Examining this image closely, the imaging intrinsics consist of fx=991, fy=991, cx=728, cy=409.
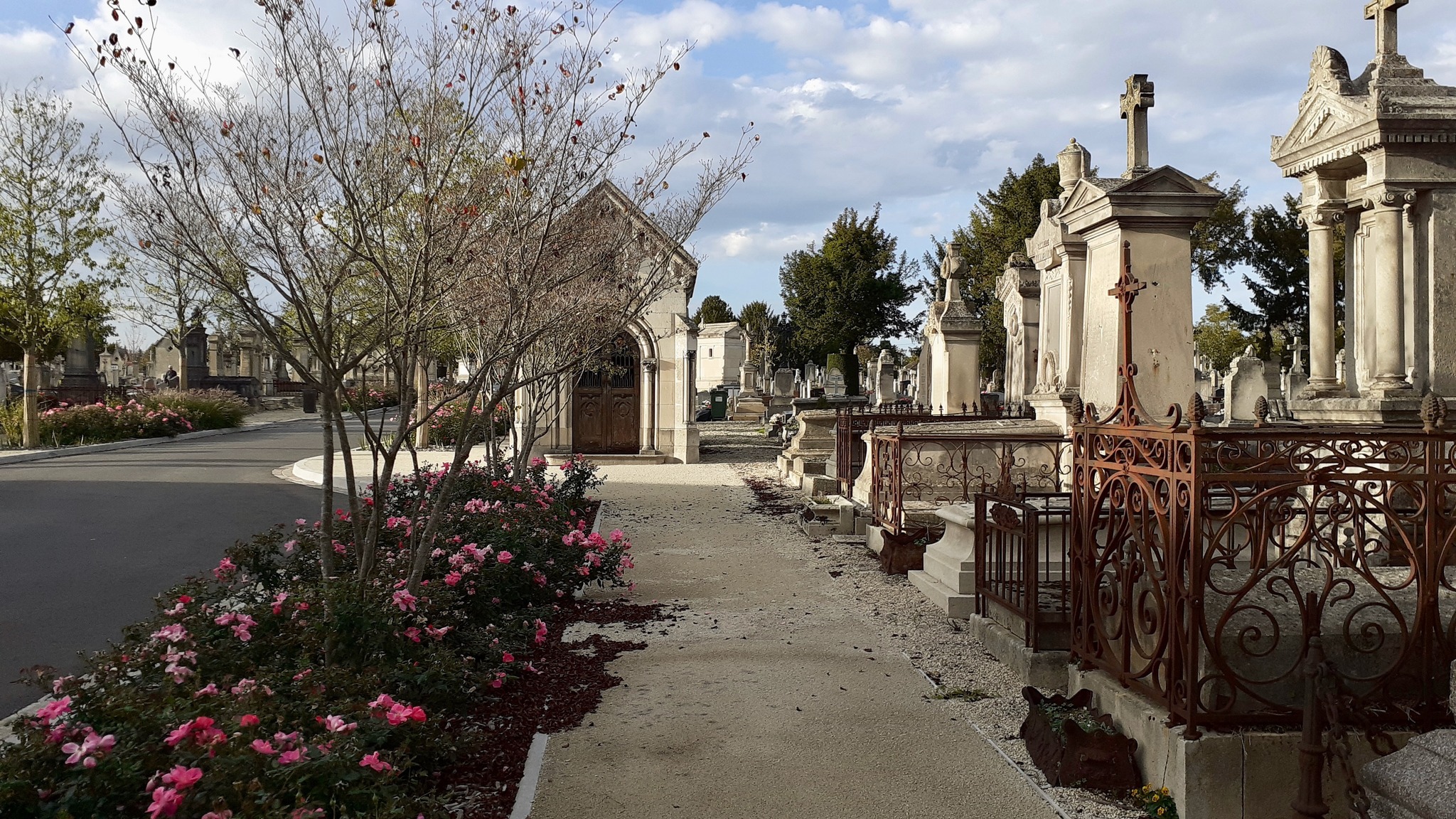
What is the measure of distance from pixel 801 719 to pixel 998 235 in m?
44.0

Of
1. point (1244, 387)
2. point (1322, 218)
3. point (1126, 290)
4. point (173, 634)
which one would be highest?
point (1322, 218)

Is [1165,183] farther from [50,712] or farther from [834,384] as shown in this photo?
[834,384]

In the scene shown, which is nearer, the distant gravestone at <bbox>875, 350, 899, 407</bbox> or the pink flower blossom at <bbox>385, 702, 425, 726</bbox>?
the pink flower blossom at <bbox>385, 702, 425, 726</bbox>

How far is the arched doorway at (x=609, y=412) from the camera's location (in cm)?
2336

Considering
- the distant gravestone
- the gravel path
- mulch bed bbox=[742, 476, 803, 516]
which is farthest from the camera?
the distant gravestone

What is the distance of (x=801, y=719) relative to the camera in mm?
5043

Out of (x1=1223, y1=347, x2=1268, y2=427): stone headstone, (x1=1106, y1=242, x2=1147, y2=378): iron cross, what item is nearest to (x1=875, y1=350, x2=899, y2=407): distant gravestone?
(x1=1223, y1=347, x2=1268, y2=427): stone headstone

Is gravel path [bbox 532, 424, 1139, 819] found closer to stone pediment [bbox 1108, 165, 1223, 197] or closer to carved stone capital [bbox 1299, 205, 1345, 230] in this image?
stone pediment [bbox 1108, 165, 1223, 197]

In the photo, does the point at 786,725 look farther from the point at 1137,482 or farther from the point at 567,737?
the point at 1137,482

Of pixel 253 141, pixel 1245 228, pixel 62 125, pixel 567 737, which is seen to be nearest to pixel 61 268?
pixel 62 125

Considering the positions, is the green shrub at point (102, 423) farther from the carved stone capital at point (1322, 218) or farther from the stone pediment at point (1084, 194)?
the carved stone capital at point (1322, 218)

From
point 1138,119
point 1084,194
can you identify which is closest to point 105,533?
point 1084,194

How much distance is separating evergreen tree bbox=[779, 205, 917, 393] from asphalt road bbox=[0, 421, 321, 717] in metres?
31.7

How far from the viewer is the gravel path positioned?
13.3 ft
